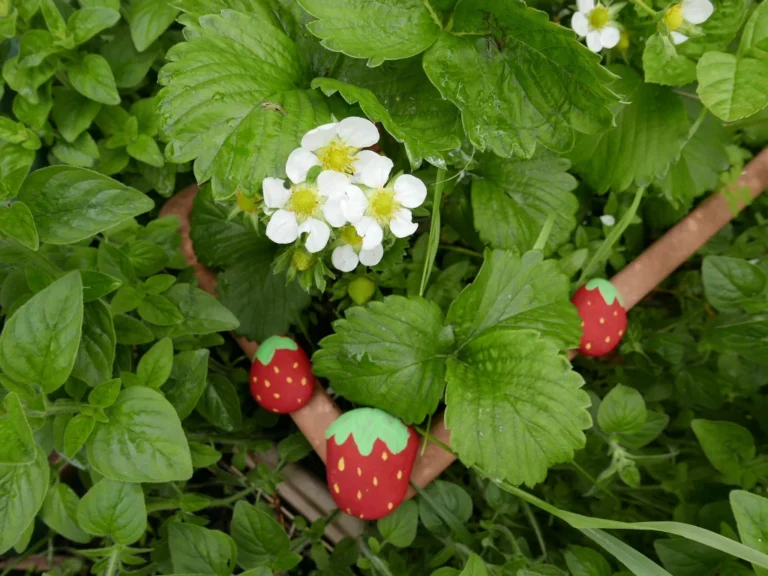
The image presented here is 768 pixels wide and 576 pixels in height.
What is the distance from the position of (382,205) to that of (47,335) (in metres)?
0.38

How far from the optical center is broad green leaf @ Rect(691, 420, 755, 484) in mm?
882

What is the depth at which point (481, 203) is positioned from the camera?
888 mm

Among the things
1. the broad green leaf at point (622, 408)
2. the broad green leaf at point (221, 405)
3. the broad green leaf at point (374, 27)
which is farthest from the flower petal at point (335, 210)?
the broad green leaf at point (622, 408)

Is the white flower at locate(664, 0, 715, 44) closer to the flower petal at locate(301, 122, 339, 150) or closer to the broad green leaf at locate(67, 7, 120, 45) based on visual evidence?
the flower petal at locate(301, 122, 339, 150)

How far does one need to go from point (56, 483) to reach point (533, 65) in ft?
2.66

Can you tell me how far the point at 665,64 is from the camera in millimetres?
815

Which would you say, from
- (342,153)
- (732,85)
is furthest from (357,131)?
(732,85)

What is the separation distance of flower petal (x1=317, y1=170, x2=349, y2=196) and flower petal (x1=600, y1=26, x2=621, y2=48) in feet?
1.45

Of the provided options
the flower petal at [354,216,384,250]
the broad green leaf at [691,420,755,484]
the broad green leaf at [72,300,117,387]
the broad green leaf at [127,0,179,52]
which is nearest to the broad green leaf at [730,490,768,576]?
the broad green leaf at [691,420,755,484]

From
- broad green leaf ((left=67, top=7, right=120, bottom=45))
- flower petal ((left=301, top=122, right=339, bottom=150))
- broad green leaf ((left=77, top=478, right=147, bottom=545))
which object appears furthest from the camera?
broad green leaf ((left=67, top=7, right=120, bottom=45))

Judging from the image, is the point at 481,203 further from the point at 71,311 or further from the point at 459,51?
the point at 71,311

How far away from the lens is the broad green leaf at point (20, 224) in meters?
0.65

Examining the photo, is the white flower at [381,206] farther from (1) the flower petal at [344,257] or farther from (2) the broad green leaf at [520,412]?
(2) the broad green leaf at [520,412]

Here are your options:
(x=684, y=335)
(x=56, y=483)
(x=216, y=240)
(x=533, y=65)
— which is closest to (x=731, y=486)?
(x=684, y=335)
